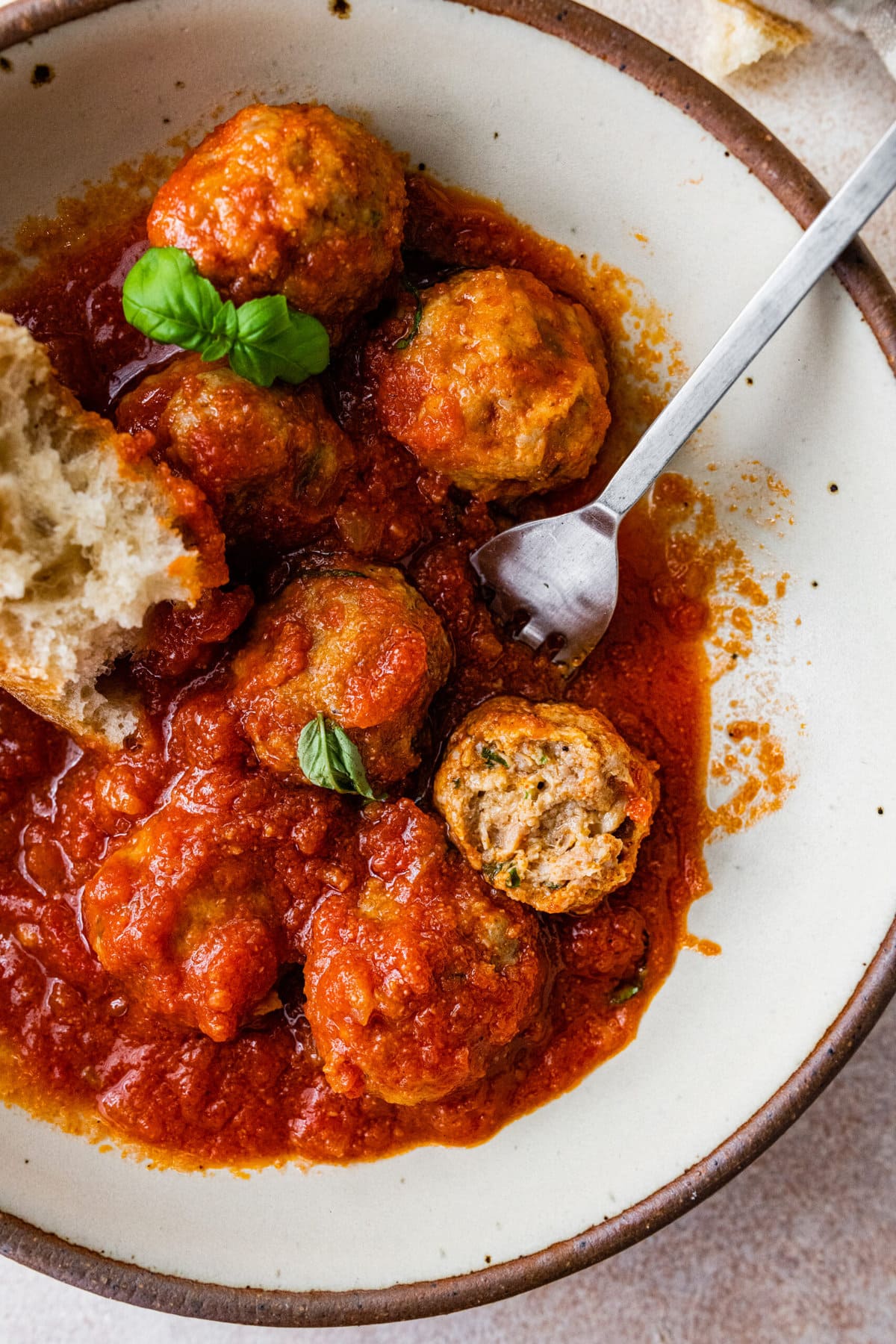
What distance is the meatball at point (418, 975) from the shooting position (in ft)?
9.25

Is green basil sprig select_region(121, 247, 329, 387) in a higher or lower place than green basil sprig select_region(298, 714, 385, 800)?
higher

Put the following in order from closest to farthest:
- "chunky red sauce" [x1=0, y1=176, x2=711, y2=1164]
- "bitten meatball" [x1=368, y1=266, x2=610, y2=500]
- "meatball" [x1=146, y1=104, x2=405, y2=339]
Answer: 1. "meatball" [x1=146, y1=104, x2=405, y2=339]
2. "bitten meatball" [x1=368, y1=266, x2=610, y2=500]
3. "chunky red sauce" [x1=0, y1=176, x2=711, y2=1164]

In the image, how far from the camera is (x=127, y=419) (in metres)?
2.87

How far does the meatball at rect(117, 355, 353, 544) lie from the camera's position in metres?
2.70

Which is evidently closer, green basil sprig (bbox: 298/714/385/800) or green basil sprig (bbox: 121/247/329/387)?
green basil sprig (bbox: 121/247/329/387)

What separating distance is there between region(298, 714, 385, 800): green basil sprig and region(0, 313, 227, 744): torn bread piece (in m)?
0.45

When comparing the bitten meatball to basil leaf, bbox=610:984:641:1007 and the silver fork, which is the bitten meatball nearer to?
the silver fork

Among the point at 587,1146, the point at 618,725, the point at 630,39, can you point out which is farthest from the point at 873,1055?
the point at 630,39

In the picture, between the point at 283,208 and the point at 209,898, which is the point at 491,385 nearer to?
the point at 283,208

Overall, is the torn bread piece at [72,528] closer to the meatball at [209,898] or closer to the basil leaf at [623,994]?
the meatball at [209,898]

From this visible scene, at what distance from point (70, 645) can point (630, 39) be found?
82.9 inches

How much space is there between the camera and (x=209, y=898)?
293 centimetres

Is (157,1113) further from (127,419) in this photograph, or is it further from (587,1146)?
(127,419)

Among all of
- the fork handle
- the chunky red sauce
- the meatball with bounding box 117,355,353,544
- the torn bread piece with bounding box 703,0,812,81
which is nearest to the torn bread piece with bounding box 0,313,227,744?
the meatball with bounding box 117,355,353,544
